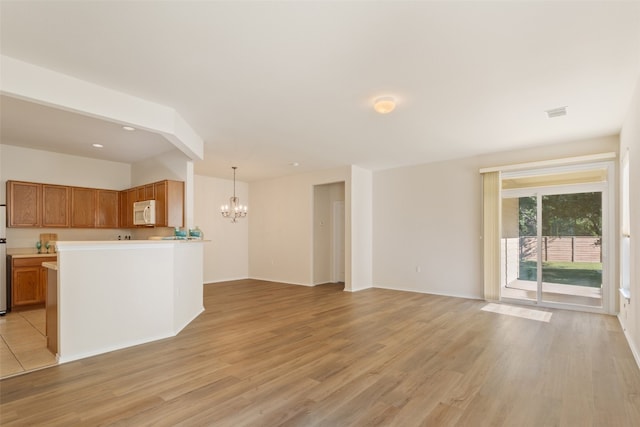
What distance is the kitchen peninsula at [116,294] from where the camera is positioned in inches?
128

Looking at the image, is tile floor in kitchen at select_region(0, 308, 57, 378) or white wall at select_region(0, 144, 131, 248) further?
white wall at select_region(0, 144, 131, 248)

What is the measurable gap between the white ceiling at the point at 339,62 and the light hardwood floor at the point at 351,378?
2747 mm

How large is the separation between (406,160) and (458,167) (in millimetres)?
1021

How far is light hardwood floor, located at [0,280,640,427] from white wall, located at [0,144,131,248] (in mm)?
3661

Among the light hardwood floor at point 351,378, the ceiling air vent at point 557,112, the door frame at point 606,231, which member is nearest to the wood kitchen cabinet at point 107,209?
the light hardwood floor at point 351,378

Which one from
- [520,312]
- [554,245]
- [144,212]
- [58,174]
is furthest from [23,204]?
[554,245]

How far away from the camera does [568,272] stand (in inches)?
210

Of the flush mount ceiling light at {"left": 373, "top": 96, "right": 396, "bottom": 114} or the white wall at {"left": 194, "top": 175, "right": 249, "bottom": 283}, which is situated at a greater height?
the flush mount ceiling light at {"left": 373, "top": 96, "right": 396, "bottom": 114}

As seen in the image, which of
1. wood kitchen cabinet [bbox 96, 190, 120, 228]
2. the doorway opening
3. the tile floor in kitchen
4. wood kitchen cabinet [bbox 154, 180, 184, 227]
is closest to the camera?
the tile floor in kitchen

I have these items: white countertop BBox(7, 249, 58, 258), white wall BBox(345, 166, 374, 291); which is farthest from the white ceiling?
white wall BBox(345, 166, 374, 291)

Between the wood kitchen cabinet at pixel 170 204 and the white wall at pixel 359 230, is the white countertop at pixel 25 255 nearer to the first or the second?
the wood kitchen cabinet at pixel 170 204

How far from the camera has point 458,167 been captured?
6.45 meters

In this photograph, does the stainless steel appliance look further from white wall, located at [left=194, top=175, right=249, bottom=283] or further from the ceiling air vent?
Result: the ceiling air vent

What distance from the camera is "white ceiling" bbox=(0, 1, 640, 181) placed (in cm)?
217
